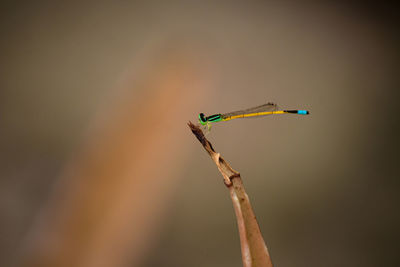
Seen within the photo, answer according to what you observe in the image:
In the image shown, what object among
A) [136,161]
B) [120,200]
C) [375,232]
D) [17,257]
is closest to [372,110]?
[375,232]

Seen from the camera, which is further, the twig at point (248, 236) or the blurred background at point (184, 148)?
the blurred background at point (184, 148)

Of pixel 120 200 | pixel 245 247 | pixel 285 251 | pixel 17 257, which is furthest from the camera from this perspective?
pixel 285 251

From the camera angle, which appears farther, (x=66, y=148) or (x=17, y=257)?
(x=66, y=148)

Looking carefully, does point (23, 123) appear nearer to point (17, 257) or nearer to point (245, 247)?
point (17, 257)

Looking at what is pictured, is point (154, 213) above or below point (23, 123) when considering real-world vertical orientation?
below

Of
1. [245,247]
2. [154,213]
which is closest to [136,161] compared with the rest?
[154,213]

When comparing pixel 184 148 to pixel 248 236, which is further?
pixel 184 148

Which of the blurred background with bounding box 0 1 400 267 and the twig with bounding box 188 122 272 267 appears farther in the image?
the blurred background with bounding box 0 1 400 267

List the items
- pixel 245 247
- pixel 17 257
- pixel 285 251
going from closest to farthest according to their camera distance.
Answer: pixel 245 247 → pixel 17 257 → pixel 285 251

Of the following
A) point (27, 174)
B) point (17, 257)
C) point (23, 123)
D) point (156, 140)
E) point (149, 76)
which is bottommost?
point (17, 257)
